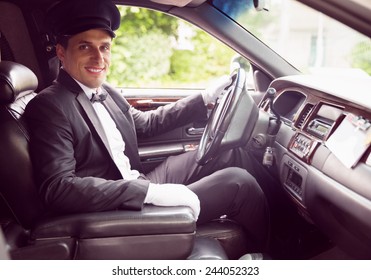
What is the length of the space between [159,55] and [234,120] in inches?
93.6

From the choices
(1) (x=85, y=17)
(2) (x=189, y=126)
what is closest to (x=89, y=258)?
→ (1) (x=85, y=17)

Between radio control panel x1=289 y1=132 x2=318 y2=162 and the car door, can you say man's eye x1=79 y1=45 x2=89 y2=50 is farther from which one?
the car door

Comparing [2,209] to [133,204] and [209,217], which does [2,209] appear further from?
[209,217]

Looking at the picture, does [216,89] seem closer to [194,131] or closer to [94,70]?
[194,131]

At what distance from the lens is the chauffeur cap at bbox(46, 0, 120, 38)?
1662 millimetres

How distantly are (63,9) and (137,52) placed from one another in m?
2.24

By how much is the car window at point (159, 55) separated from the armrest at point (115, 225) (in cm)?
231

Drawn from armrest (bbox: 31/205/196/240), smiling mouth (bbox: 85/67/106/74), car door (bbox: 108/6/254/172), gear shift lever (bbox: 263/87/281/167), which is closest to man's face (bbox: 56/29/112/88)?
smiling mouth (bbox: 85/67/106/74)

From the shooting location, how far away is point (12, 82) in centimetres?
147

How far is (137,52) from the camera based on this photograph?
12.8ft

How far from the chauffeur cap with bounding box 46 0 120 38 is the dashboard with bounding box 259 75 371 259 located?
891 mm

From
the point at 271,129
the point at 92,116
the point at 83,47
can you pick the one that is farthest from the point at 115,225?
the point at 271,129
